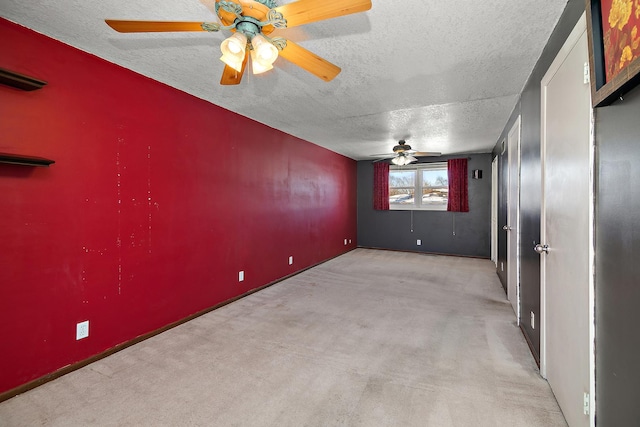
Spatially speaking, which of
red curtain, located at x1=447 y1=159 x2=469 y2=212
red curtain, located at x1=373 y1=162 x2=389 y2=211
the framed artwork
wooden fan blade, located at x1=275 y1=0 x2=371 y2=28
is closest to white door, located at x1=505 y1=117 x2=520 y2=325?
the framed artwork

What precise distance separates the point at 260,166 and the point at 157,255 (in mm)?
1827

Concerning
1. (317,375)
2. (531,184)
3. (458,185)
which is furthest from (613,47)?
(458,185)

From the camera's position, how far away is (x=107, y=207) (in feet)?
7.43

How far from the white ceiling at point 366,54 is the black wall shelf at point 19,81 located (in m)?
0.37

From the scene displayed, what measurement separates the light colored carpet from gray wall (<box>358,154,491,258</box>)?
10.4 feet

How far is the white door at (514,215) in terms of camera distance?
287 centimetres

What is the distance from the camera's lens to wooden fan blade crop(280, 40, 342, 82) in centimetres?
151

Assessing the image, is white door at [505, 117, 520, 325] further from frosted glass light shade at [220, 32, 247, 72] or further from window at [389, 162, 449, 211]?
window at [389, 162, 449, 211]

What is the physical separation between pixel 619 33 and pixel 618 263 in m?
0.78

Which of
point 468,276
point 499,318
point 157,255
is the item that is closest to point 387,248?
point 468,276

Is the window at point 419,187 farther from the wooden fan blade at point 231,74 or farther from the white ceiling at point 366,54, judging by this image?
the wooden fan blade at point 231,74

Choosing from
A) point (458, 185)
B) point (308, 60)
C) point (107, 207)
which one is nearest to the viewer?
point (308, 60)

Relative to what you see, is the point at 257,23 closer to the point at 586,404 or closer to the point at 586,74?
the point at 586,74

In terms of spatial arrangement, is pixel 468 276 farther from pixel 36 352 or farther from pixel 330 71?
pixel 36 352
